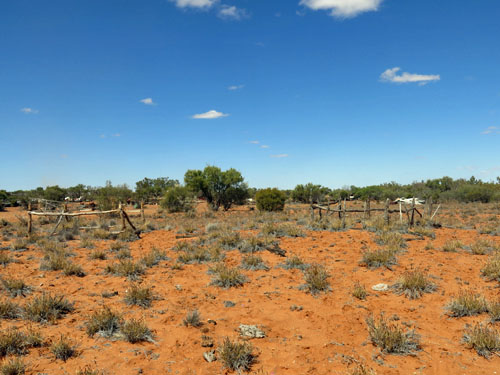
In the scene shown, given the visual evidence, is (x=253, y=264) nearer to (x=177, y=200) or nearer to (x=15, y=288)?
(x=15, y=288)

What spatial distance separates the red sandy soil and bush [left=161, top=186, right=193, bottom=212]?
64.7 ft

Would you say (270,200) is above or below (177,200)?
below

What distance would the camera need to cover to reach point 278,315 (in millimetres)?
6598

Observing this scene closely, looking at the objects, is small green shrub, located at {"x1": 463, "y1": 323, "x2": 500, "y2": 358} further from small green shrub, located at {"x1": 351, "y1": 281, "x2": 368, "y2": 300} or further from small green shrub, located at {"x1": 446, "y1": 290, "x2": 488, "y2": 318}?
small green shrub, located at {"x1": 351, "y1": 281, "x2": 368, "y2": 300}

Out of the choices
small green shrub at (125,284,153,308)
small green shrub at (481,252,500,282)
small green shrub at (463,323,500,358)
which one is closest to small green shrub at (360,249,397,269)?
small green shrub at (481,252,500,282)

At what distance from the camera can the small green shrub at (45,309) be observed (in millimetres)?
6109

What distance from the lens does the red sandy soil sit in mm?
4758

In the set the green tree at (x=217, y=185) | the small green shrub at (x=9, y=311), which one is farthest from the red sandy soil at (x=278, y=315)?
the green tree at (x=217, y=185)

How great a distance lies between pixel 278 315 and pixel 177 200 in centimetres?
2604

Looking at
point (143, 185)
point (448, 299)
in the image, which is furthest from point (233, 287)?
point (143, 185)

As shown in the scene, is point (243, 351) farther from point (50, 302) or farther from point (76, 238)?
point (76, 238)

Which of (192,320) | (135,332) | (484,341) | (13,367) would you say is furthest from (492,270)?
(13,367)

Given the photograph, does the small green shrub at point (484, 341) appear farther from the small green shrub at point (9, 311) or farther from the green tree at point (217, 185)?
the green tree at point (217, 185)

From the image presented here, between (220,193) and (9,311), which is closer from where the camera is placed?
(9,311)
